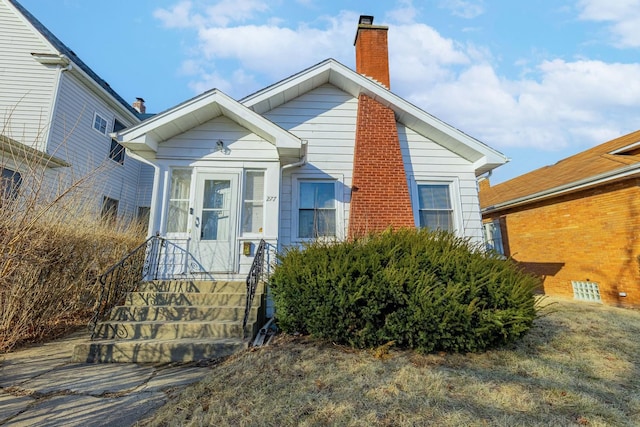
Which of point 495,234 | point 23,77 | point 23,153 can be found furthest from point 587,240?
point 23,77

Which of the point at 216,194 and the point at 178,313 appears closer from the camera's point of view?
the point at 178,313

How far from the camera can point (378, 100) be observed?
7.43 metres

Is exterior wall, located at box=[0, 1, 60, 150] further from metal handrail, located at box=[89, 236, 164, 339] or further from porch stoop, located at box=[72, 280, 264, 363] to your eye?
porch stoop, located at box=[72, 280, 264, 363]

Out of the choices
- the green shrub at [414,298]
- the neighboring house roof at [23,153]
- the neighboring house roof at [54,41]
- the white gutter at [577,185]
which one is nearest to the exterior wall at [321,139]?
the green shrub at [414,298]

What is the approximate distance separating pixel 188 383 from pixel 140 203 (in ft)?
41.2

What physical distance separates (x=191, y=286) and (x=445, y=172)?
21.2 ft

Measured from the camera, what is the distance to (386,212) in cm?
678

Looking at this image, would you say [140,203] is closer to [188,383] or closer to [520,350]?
[188,383]

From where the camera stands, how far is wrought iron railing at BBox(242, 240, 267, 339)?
440 cm

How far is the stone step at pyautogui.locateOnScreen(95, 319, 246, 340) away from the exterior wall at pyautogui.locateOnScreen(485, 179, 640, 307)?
23.5 ft

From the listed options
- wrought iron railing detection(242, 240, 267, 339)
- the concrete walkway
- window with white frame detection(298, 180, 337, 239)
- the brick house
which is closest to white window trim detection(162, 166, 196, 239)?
wrought iron railing detection(242, 240, 267, 339)

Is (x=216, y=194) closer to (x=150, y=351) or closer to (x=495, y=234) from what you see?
(x=150, y=351)

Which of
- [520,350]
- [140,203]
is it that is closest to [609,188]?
[520,350]

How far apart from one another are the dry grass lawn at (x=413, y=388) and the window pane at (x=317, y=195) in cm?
343
